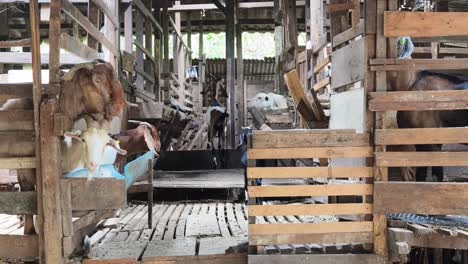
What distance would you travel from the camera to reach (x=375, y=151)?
416cm

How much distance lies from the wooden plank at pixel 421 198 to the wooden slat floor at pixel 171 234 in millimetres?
1578

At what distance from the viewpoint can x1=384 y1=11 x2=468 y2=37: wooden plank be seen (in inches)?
160

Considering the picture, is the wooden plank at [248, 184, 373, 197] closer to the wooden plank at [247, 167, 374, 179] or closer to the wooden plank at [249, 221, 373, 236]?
the wooden plank at [247, 167, 374, 179]

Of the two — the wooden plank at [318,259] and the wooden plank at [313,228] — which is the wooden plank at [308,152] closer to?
the wooden plank at [313,228]

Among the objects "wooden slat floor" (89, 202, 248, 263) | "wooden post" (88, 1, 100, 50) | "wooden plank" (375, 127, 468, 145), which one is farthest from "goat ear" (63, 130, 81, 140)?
"wooden plank" (375, 127, 468, 145)

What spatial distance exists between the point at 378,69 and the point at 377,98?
0.30 metres

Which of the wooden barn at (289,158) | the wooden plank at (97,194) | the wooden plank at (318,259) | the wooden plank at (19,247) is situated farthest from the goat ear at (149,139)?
the wooden plank at (318,259)

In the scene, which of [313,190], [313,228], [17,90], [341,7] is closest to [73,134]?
[17,90]

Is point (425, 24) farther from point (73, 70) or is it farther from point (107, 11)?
point (107, 11)

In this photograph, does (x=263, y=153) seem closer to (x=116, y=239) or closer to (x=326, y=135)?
(x=326, y=135)

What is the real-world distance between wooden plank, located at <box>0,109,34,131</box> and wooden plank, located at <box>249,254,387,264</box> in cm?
264

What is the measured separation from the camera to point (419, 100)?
13.4 ft

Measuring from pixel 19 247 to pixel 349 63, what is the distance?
4082 millimetres

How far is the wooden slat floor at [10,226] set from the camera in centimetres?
518
